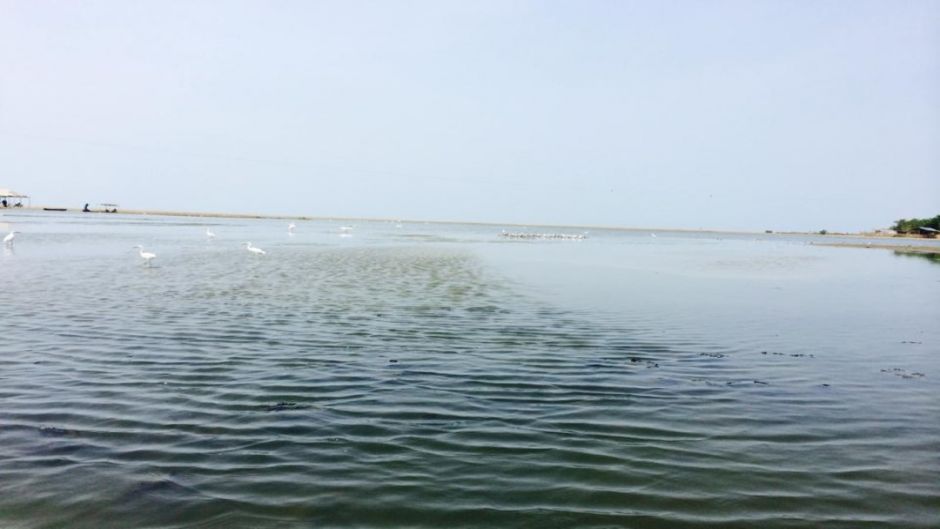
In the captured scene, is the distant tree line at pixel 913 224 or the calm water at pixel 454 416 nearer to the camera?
the calm water at pixel 454 416

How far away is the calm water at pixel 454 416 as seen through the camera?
509cm

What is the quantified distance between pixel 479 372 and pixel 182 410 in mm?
4239

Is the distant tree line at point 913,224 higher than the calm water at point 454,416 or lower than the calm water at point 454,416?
higher

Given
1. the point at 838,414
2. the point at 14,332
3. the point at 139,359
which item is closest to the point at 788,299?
the point at 838,414

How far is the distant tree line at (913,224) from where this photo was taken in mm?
132900

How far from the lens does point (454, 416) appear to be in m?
7.37

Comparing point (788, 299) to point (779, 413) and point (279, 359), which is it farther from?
point (279, 359)

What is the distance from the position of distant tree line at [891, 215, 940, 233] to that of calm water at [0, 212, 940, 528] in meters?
145

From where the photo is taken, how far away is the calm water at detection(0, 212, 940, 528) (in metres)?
5.09

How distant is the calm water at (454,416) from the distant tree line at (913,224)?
145464mm

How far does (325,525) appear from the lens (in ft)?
15.5

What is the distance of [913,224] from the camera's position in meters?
148

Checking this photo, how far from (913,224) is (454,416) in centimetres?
17621

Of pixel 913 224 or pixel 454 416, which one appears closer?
pixel 454 416
